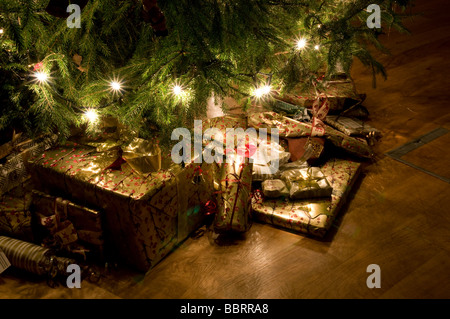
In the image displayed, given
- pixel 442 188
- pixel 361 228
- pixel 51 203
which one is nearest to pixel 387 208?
pixel 361 228

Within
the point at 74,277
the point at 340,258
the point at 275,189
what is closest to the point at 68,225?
the point at 74,277

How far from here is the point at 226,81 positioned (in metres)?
1.58

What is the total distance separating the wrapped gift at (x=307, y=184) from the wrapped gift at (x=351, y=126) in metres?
0.59

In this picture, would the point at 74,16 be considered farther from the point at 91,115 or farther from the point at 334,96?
the point at 334,96

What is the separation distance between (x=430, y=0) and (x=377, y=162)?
4203 millimetres

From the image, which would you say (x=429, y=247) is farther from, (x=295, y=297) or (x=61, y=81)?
(x=61, y=81)

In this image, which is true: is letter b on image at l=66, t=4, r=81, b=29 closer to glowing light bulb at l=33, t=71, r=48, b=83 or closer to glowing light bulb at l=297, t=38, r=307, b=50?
glowing light bulb at l=33, t=71, r=48, b=83

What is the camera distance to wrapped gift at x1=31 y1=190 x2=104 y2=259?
1528 millimetres

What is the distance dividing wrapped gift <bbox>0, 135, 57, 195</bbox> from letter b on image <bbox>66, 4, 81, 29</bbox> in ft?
2.48

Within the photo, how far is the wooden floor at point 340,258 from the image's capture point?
4.78 ft

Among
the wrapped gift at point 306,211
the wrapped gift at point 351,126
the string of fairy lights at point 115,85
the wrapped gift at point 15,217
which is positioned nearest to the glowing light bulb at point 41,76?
the string of fairy lights at point 115,85

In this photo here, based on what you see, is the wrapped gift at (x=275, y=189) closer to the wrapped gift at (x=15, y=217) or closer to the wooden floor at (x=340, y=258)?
the wooden floor at (x=340, y=258)

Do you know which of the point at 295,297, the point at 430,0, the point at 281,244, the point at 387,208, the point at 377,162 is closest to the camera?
the point at 295,297

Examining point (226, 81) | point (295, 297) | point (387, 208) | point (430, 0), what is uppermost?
point (430, 0)
